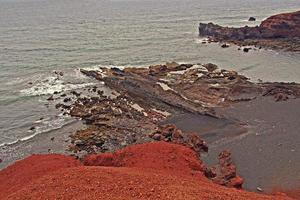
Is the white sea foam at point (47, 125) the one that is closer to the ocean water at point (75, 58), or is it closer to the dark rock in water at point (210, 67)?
the ocean water at point (75, 58)

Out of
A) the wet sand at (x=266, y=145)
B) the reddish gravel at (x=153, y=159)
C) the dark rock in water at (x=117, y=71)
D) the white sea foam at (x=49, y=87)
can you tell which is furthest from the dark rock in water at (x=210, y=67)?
the reddish gravel at (x=153, y=159)

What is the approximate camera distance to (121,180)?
24.5 metres

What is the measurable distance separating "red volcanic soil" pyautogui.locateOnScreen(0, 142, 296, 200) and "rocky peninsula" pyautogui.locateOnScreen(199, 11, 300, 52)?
60113 millimetres

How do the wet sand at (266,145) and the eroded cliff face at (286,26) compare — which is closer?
the wet sand at (266,145)

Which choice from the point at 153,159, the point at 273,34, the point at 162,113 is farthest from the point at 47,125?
the point at 273,34

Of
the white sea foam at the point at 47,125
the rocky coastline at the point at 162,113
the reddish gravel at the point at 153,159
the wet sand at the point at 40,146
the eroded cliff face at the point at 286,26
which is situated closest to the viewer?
the reddish gravel at the point at 153,159

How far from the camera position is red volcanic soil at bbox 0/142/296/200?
905 inches

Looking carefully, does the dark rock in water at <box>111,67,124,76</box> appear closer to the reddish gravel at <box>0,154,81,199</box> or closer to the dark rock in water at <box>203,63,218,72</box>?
the dark rock in water at <box>203,63,218,72</box>

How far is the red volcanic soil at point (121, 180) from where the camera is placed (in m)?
23.0

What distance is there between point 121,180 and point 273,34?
7746 cm

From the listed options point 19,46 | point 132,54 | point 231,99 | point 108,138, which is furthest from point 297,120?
point 19,46

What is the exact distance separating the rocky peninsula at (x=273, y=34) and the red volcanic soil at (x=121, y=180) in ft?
197

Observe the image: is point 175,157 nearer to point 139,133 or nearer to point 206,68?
point 139,133

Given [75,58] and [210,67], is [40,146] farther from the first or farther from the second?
[75,58]
